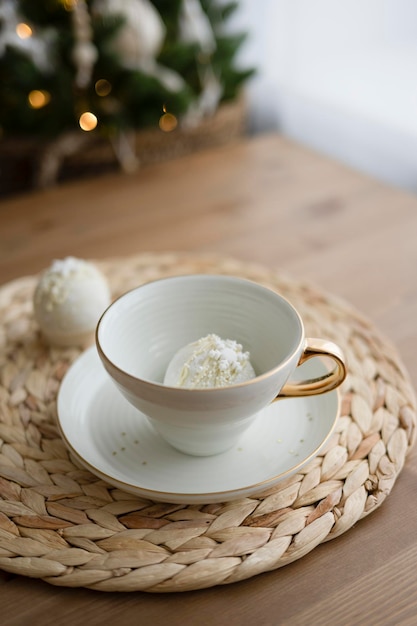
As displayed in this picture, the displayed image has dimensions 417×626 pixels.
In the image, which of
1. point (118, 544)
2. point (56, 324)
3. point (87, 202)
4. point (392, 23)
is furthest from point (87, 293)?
point (392, 23)

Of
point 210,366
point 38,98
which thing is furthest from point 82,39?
point 210,366

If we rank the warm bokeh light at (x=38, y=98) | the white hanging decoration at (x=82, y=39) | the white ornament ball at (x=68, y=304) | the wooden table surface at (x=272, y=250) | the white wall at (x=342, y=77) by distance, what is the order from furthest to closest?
the white wall at (x=342, y=77) < the warm bokeh light at (x=38, y=98) < the white hanging decoration at (x=82, y=39) < the white ornament ball at (x=68, y=304) < the wooden table surface at (x=272, y=250)

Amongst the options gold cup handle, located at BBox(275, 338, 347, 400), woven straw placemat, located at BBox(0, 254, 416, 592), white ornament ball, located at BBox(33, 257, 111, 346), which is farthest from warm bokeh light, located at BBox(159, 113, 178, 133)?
gold cup handle, located at BBox(275, 338, 347, 400)

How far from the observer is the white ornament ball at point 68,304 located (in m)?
0.69

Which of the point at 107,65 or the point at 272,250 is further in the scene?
the point at 107,65

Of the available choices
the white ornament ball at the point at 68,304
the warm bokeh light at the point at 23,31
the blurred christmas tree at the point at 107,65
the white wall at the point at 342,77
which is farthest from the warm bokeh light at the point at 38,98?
the white ornament ball at the point at 68,304

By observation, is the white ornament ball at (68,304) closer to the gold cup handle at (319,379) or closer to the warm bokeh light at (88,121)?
the gold cup handle at (319,379)

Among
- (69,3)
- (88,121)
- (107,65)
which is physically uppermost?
(69,3)

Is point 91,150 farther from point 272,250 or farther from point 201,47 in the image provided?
point 272,250

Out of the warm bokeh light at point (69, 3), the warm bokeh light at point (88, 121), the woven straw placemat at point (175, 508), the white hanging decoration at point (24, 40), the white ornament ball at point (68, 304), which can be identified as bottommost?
the woven straw placemat at point (175, 508)

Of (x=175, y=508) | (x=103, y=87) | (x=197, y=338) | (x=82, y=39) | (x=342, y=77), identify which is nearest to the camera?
(x=175, y=508)

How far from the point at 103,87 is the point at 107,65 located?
0.22 ft

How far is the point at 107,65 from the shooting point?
119cm

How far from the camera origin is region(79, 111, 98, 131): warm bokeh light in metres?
1.27
